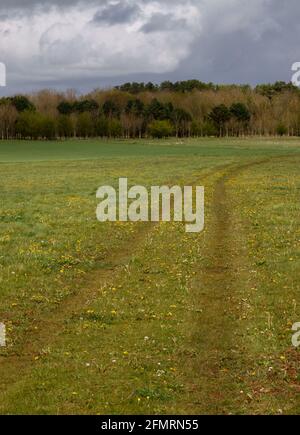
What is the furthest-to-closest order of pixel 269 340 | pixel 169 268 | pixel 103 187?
pixel 103 187
pixel 169 268
pixel 269 340

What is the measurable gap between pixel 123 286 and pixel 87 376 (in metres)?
6.17

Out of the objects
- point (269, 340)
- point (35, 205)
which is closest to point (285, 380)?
point (269, 340)

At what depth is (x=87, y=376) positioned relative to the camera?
1130 cm

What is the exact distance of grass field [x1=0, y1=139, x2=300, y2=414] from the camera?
10539mm

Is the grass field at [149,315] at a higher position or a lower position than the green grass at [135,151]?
lower

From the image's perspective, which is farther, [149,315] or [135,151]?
[135,151]

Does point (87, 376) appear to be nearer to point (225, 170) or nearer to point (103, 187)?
point (103, 187)

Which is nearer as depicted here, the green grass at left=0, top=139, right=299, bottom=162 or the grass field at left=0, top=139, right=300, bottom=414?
the grass field at left=0, top=139, right=300, bottom=414

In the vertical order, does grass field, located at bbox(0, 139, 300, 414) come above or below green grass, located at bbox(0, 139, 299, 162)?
below

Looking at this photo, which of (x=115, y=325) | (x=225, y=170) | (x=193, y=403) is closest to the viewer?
(x=193, y=403)

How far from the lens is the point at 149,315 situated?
48.4 ft

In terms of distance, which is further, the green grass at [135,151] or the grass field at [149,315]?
the green grass at [135,151]

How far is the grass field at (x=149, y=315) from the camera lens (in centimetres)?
1054

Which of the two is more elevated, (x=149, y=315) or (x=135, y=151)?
(x=135, y=151)
